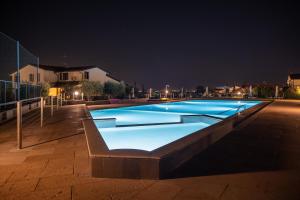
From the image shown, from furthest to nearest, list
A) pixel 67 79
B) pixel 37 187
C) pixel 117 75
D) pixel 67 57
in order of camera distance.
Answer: pixel 117 75
pixel 67 57
pixel 67 79
pixel 37 187

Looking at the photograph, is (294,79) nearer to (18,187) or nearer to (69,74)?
(69,74)

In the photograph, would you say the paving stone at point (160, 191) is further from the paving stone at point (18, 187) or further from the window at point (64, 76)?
the window at point (64, 76)

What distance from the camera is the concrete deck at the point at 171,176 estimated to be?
8.95 feet

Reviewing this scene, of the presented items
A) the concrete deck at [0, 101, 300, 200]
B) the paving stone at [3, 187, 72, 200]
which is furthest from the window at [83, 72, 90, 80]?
the paving stone at [3, 187, 72, 200]

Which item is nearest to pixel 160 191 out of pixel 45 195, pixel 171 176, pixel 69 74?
pixel 171 176

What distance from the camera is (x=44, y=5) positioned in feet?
63.2

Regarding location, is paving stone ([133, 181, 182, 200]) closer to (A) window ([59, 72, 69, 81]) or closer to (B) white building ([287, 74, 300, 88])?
(A) window ([59, 72, 69, 81])

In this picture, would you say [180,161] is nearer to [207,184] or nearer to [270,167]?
[207,184]

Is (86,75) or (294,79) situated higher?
(294,79)

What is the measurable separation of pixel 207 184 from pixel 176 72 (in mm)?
47592

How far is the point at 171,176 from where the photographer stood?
3.22 meters

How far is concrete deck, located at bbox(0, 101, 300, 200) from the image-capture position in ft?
8.95

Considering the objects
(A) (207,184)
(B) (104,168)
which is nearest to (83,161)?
(B) (104,168)

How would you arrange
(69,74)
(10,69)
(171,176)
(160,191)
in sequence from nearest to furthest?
(160,191)
(171,176)
(10,69)
(69,74)
